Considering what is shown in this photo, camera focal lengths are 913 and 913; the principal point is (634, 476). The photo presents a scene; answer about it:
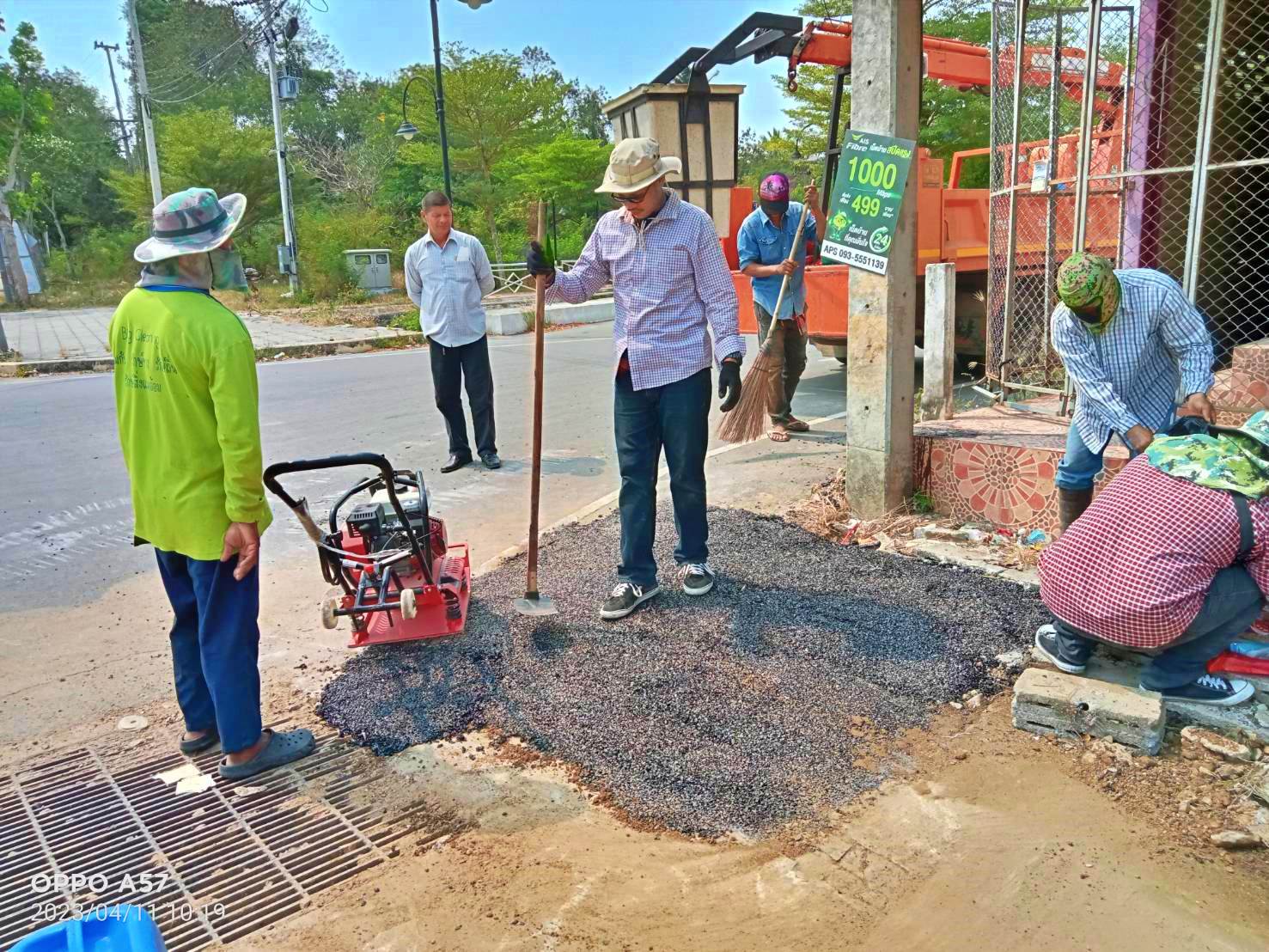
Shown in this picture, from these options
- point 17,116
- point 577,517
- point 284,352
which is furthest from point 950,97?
point 17,116

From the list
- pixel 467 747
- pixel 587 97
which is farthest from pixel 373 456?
pixel 587 97

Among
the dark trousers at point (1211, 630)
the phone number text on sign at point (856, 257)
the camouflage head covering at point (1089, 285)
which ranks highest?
the phone number text on sign at point (856, 257)

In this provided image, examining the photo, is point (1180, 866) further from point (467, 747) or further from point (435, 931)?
point (467, 747)

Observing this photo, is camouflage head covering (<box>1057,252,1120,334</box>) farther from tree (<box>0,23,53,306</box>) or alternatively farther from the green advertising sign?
tree (<box>0,23,53,306</box>)

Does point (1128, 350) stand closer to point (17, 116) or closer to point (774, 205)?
point (774, 205)

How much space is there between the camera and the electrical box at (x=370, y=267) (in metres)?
25.2

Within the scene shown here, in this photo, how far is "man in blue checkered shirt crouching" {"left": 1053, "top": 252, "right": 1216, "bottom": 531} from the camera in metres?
3.65

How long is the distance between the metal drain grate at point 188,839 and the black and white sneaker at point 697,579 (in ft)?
5.54

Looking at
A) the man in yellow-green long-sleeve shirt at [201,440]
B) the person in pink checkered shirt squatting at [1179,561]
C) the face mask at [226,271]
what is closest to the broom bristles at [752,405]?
the person in pink checkered shirt squatting at [1179,561]

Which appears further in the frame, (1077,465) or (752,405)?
(752,405)

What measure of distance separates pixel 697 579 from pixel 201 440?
88.6 inches

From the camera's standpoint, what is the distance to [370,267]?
2523 cm

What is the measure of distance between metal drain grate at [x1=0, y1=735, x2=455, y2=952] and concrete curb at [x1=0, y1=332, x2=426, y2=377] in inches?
397

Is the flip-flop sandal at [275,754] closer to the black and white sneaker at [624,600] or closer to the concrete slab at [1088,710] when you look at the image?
the black and white sneaker at [624,600]
